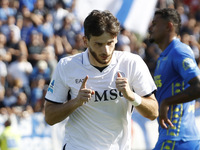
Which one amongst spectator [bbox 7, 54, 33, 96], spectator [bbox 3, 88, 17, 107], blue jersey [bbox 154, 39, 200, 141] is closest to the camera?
blue jersey [bbox 154, 39, 200, 141]

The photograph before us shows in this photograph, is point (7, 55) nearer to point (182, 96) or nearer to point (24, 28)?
point (24, 28)

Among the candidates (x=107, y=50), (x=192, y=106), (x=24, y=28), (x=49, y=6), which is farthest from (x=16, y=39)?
(x=107, y=50)

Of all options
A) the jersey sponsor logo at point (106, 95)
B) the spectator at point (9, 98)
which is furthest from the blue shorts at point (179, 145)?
the spectator at point (9, 98)

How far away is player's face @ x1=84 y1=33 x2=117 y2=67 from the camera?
4465 millimetres

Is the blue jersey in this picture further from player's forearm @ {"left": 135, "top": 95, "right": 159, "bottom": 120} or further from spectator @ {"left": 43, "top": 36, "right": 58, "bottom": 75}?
spectator @ {"left": 43, "top": 36, "right": 58, "bottom": 75}

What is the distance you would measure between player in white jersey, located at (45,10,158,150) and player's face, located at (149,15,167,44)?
64.1 inches

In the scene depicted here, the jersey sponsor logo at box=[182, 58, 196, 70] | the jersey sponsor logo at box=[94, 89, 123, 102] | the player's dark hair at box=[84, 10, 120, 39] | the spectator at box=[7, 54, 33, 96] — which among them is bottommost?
the spectator at box=[7, 54, 33, 96]

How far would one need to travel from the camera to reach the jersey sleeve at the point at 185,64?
546cm

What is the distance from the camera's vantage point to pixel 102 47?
4480 mm

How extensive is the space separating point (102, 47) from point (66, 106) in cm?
70

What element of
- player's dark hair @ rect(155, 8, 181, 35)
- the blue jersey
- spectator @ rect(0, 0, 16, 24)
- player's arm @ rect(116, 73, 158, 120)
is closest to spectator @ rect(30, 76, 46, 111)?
spectator @ rect(0, 0, 16, 24)

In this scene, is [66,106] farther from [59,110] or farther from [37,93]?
[37,93]

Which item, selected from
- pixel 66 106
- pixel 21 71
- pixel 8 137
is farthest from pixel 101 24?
pixel 21 71

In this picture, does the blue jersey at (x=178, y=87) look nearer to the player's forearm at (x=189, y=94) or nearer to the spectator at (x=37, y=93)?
the player's forearm at (x=189, y=94)
